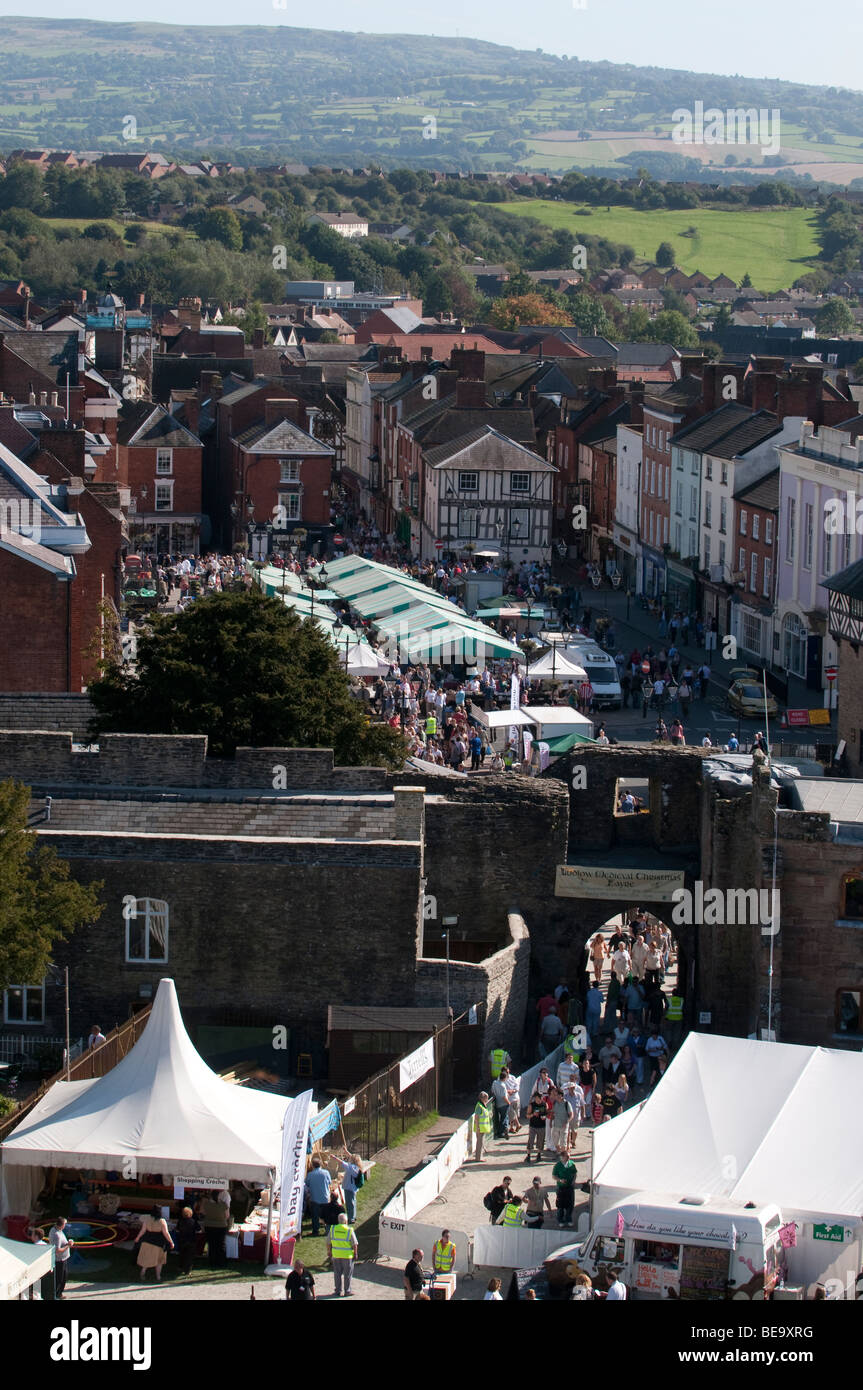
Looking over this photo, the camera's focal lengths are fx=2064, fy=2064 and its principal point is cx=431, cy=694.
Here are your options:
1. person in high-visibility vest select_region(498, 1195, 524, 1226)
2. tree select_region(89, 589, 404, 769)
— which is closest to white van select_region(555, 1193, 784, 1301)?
person in high-visibility vest select_region(498, 1195, 524, 1226)

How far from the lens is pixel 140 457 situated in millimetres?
82375

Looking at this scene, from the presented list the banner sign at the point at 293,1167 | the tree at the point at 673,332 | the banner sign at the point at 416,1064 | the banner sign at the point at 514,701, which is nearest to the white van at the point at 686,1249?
the banner sign at the point at 293,1167

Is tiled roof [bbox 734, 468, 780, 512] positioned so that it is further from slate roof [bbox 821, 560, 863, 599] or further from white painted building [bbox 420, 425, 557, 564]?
slate roof [bbox 821, 560, 863, 599]

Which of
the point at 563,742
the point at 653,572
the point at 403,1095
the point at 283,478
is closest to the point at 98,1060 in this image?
the point at 403,1095

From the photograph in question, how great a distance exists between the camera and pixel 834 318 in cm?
18788

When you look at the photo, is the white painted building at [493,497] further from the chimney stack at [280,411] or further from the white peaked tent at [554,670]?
the white peaked tent at [554,670]

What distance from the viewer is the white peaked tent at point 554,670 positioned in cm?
4978

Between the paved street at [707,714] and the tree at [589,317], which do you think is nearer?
the paved street at [707,714]

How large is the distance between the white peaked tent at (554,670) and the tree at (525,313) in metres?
119

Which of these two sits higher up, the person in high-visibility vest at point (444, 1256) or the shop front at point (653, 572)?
the person in high-visibility vest at point (444, 1256)

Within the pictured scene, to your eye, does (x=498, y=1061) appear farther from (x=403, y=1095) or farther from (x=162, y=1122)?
(x=162, y=1122)

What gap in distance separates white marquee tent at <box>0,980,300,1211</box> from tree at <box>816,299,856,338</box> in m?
171

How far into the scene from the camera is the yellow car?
50844 mm
